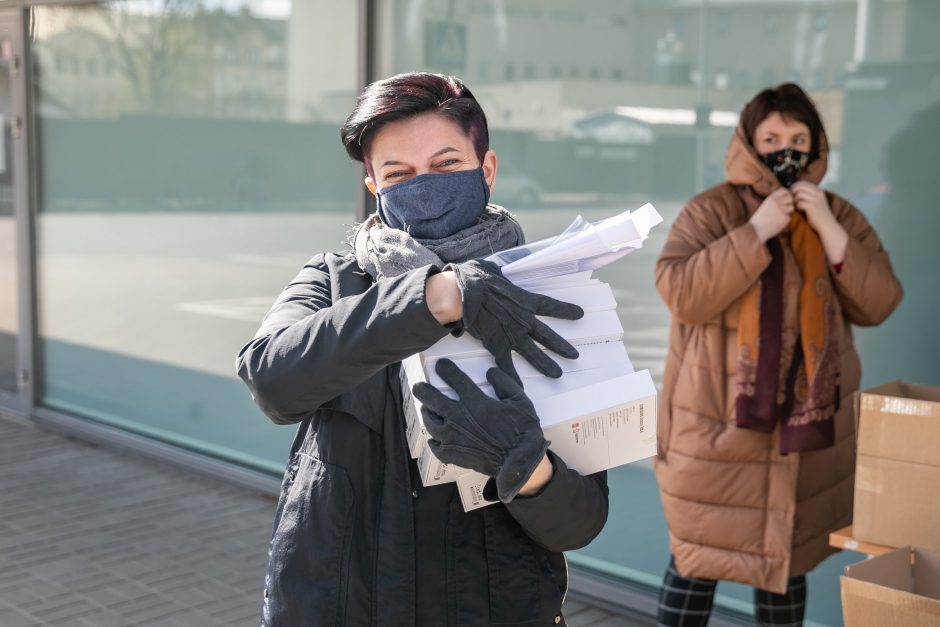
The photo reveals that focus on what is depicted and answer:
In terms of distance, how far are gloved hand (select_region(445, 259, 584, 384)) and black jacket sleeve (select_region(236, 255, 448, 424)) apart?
51 millimetres

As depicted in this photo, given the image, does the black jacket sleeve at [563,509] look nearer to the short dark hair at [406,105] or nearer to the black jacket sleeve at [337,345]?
the black jacket sleeve at [337,345]

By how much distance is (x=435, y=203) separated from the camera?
1758 millimetres

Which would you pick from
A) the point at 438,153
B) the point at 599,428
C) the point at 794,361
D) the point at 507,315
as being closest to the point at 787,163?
the point at 794,361

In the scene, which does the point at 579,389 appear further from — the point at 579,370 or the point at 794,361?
the point at 794,361

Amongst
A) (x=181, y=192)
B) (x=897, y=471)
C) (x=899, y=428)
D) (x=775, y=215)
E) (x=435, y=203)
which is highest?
(x=435, y=203)

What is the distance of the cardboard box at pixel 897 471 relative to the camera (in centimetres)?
248

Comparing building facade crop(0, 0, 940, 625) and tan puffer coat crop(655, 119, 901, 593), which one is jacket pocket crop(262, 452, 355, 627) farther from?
building facade crop(0, 0, 940, 625)

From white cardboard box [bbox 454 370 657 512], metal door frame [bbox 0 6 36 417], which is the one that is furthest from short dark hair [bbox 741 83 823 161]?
metal door frame [bbox 0 6 36 417]

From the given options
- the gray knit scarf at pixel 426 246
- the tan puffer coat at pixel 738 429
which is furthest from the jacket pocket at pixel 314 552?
the tan puffer coat at pixel 738 429

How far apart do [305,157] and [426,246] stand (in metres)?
4.14

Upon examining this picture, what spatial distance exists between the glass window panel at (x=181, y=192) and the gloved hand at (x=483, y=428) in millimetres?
4096

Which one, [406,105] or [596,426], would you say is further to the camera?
[406,105]

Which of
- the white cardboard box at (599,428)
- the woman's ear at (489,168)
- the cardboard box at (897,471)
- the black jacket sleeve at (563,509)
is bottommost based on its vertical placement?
the cardboard box at (897,471)

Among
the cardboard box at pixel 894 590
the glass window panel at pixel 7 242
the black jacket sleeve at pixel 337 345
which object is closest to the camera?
the black jacket sleeve at pixel 337 345
